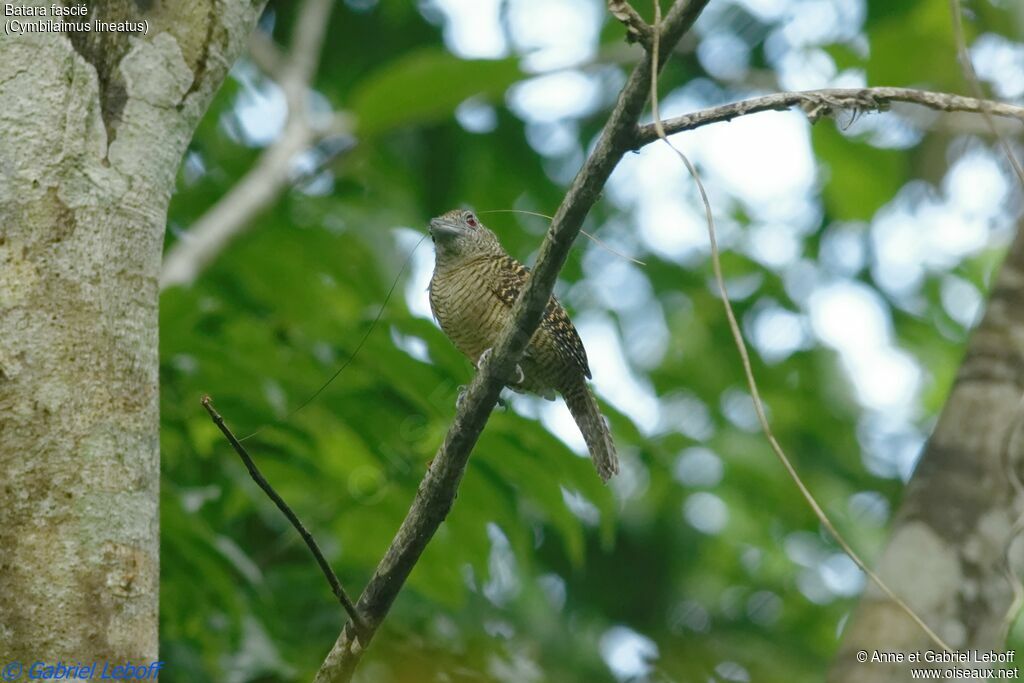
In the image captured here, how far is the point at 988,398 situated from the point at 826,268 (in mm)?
4774

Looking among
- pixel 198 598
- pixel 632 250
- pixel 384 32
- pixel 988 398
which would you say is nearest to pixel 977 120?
pixel 632 250

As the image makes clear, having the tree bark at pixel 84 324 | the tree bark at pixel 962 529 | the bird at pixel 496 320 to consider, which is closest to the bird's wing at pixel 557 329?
the bird at pixel 496 320

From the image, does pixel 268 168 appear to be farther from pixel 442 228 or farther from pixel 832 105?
pixel 832 105

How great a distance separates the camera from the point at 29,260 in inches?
97.2

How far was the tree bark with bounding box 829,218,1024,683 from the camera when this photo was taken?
3863mm

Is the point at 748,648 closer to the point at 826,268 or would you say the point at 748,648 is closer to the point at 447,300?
the point at 447,300

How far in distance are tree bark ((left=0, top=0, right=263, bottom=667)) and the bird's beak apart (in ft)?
6.77

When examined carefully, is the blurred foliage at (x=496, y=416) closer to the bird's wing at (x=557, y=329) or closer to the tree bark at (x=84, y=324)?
the bird's wing at (x=557, y=329)

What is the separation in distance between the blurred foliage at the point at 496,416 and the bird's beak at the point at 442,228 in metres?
0.40

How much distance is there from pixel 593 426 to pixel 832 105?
9.41ft

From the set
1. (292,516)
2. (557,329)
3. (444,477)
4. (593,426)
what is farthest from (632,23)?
(593,426)

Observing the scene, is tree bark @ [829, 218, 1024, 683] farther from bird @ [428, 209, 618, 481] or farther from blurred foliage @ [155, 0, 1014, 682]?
bird @ [428, 209, 618, 481]

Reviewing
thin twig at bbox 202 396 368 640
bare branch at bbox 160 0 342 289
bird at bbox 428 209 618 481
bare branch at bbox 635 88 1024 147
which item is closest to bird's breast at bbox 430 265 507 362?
bird at bbox 428 209 618 481

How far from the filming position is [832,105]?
234 centimetres
